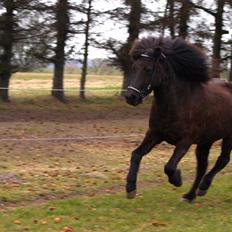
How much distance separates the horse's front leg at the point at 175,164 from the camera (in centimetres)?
748

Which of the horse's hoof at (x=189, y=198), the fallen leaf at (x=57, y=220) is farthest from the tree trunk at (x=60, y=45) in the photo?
the fallen leaf at (x=57, y=220)

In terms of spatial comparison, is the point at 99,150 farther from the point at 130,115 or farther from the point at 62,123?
the point at 130,115

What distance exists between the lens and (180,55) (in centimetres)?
788

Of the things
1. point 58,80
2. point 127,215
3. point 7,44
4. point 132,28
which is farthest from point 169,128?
point 58,80

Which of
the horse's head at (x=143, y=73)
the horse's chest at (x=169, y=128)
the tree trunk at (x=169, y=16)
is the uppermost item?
the tree trunk at (x=169, y=16)

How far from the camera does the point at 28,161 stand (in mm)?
11859

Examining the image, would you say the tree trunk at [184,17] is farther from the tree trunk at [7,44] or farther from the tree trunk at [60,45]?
the tree trunk at [7,44]

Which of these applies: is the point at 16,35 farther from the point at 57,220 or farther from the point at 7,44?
the point at 57,220

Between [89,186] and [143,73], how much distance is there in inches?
116

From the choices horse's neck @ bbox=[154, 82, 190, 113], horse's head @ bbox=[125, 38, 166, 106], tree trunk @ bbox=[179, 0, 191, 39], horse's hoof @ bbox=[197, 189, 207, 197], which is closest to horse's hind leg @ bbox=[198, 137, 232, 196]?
horse's hoof @ bbox=[197, 189, 207, 197]

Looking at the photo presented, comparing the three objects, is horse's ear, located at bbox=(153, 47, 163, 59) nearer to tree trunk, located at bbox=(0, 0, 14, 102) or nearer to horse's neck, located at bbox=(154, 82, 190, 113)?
horse's neck, located at bbox=(154, 82, 190, 113)

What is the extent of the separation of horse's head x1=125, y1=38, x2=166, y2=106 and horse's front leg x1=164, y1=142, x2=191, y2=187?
3.00 feet

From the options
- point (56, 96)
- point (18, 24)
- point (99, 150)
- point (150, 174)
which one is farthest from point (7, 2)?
point (150, 174)

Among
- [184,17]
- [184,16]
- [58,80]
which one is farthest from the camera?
[58,80]
